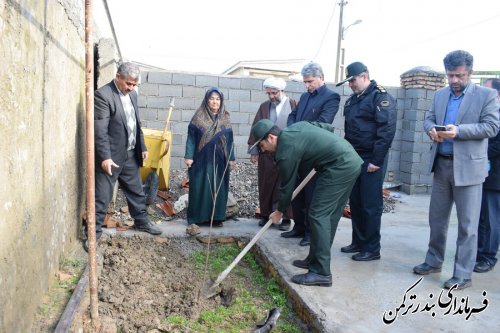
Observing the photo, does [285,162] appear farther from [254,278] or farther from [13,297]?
[13,297]

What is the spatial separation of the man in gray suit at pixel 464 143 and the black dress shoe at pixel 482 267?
1.65 feet

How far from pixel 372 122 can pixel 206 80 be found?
446 centimetres

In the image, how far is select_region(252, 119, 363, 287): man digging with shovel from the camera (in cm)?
355

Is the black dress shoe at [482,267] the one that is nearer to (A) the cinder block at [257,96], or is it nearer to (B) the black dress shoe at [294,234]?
(B) the black dress shoe at [294,234]

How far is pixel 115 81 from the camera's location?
14.9ft

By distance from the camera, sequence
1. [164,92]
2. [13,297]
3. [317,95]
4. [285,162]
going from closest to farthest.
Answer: [13,297]
[285,162]
[317,95]
[164,92]

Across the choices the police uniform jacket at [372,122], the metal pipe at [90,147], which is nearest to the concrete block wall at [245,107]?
the police uniform jacket at [372,122]

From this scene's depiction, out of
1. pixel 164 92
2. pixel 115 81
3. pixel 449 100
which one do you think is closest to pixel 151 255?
pixel 115 81

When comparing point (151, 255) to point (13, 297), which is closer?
point (13, 297)

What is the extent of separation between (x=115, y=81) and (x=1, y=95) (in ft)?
7.93

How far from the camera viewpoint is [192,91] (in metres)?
8.12

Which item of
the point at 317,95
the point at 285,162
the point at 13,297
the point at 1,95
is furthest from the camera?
the point at 317,95

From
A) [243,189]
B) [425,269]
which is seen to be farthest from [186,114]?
[425,269]

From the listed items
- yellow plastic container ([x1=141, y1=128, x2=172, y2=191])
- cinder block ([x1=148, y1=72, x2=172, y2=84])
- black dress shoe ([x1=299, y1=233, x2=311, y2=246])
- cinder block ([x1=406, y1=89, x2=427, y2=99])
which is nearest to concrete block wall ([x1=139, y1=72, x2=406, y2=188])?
cinder block ([x1=148, y1=72, x2=172, y2=84])
